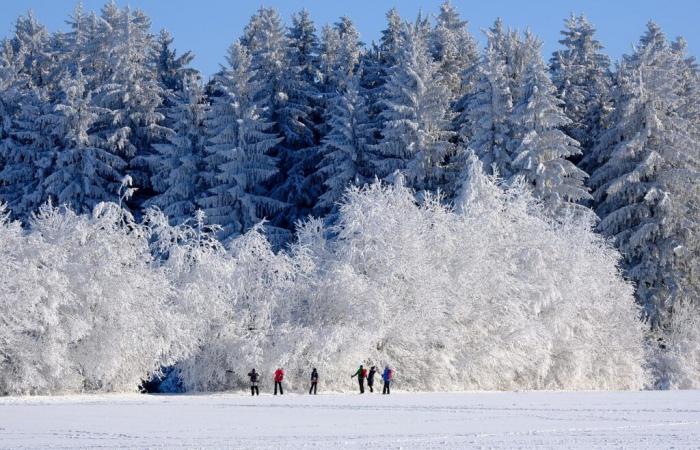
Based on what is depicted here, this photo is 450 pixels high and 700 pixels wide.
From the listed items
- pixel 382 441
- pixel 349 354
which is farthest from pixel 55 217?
pixel 382 441

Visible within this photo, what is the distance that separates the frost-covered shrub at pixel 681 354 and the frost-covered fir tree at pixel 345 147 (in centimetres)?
1687

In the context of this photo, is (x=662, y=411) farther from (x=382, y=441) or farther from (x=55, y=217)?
(x=55, y=217)

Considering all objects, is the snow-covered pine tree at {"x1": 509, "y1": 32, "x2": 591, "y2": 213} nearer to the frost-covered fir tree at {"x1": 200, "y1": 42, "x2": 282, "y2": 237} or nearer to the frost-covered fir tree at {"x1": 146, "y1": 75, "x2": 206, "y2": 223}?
the frost-covered fir tree at {"x1": 200, "y1": 42, "x2": 282, "y2": 237}

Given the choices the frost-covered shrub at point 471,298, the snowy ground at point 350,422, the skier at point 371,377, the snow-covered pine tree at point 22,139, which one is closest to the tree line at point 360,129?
the snow-covered pine tree at point 22,139

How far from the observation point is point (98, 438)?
20031 mm

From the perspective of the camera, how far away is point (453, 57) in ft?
202

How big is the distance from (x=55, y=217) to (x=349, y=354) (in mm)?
11444

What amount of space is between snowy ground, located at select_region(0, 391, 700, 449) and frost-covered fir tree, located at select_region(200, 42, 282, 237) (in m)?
21.0

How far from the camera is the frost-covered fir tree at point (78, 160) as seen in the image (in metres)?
54.6

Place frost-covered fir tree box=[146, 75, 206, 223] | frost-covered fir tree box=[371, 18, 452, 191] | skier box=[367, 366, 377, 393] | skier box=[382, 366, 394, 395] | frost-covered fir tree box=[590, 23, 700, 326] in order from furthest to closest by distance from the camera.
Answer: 1. frost-covered fir tree box=[146, 75, 206, 223]
2. frost-covered fir tree box=[371, 18, 452, 191]
3. frost-covered fir tree box=[590, 23, 700, 326]
4. skier box=[367, 366, 377, 393]
5. skier box=[382, 366, 394, 395]

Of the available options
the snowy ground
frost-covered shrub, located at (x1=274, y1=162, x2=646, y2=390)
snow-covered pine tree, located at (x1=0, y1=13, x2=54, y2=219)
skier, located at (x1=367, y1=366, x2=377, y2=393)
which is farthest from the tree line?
the snowy ground

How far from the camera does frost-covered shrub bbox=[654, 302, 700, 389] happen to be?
156ft

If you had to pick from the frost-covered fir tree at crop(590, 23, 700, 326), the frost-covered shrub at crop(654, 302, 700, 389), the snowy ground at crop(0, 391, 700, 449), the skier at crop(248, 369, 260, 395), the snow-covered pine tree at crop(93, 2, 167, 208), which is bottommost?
the snowy ground at crop(0, 391, 700, 449)

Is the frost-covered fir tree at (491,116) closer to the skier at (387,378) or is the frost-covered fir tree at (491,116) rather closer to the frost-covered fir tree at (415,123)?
the frost-covered fir tree at (415,123)
